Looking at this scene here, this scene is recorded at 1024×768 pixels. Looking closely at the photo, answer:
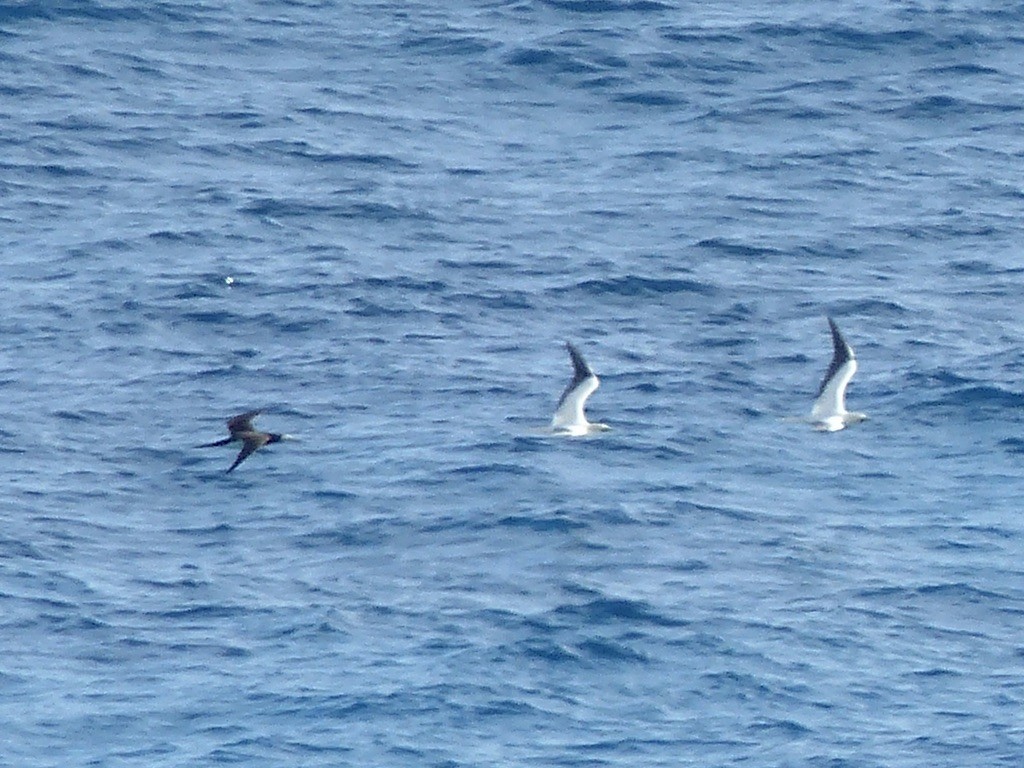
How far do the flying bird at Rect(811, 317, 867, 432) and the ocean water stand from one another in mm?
1784

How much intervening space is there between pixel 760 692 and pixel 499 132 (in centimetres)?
1971

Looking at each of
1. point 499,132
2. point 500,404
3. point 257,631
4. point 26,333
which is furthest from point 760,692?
point 499,132

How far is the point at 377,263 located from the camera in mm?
45000

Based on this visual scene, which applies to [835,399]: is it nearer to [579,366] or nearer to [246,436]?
[579,366]

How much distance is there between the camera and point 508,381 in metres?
41.0

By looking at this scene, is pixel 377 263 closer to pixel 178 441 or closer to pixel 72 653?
pixel 178 441

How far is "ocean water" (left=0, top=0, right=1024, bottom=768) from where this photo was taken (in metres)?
33.0

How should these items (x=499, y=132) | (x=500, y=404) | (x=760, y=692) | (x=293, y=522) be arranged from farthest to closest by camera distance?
(x=499, y=132)
(x=500, y=404)
(x=293, y=522)
(x=760, y=692)

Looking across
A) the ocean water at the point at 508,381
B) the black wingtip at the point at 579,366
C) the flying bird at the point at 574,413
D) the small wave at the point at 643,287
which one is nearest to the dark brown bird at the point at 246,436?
the ocean water at the point at 508,381

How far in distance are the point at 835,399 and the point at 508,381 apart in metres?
7.06

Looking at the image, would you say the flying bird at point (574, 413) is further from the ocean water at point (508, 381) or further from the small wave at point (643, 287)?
the small wave at point (643, 287)

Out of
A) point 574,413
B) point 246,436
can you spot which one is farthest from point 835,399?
point 246,436

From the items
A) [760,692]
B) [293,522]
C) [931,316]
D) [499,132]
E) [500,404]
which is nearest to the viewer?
[760,692]

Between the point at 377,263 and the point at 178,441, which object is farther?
the point at 377,263
